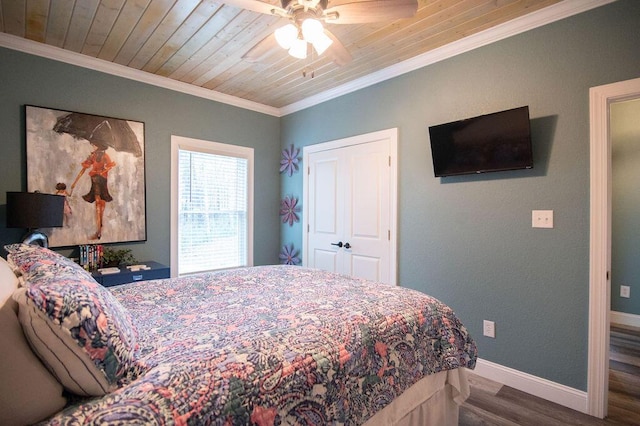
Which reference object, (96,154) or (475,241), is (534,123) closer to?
(475,241)

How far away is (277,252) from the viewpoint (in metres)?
4.32

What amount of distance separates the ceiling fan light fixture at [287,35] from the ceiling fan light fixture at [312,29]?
73mm

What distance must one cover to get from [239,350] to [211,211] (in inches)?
A: 115

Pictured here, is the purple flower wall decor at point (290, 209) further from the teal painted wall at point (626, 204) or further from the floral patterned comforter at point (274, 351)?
the teal painted wall at point (626, 204)

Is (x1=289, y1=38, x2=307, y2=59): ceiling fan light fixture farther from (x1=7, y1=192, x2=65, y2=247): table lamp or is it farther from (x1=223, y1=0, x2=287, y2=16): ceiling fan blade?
(x1=7, y1=192, x2=65, y2=247): table lamp

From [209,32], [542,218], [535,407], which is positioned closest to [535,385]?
[535,407]

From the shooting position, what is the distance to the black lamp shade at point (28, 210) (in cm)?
219

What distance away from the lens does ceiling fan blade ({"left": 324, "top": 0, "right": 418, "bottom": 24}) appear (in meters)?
1.58

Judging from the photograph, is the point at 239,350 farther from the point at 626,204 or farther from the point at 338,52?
the point at 626,204

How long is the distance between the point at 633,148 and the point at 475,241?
264 cm

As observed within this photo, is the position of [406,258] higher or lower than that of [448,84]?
lower

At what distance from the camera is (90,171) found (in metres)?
2.81

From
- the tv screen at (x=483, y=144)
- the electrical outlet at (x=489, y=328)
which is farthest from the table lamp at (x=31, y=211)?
the electrical outlet at (x=489, y=328)

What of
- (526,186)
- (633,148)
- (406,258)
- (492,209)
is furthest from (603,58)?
(633,148)
